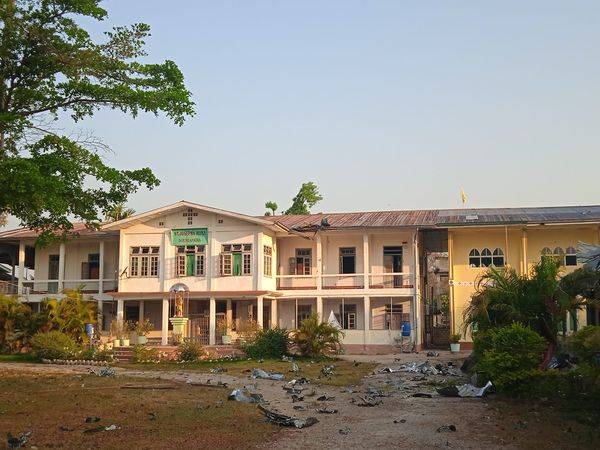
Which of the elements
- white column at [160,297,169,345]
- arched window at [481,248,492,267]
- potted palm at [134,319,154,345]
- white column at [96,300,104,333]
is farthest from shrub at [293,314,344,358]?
white column at [96,300,104,333]

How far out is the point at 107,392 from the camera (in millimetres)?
16172

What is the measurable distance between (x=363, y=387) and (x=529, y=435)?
7462mm

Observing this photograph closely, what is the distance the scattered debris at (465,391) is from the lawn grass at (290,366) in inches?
146

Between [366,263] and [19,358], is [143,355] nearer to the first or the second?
[19,358]

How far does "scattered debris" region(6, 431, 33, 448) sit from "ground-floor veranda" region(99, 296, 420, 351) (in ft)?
71.0

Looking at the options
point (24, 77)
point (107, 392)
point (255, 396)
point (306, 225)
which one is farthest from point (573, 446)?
point (306, 225)

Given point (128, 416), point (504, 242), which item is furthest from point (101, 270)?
point (128, 416)

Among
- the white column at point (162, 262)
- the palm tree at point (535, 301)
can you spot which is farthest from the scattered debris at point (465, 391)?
the white column at point (162, 262)

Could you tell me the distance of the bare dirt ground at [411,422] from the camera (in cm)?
1062

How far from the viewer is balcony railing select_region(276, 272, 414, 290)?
34531 millimetres

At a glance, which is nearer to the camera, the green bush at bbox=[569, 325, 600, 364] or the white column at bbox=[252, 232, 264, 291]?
the green bush at bbox=[569, 325, 600, 364]

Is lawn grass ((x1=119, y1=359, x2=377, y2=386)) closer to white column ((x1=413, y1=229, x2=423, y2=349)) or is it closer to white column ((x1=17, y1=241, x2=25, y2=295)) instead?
white column ((x1=413, y1=229, x2=423, y2=349))

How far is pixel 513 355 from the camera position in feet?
46.8

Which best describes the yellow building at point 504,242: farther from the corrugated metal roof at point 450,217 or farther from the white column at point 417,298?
the white column at point 417,298
